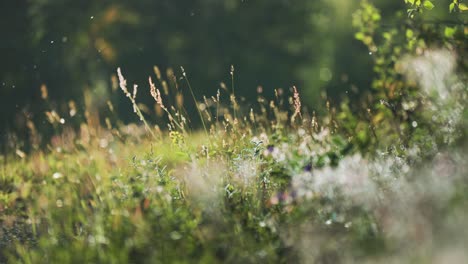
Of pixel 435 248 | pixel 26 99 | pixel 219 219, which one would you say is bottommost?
pixel 26 99

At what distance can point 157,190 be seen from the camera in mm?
4207

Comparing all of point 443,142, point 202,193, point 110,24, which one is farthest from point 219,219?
point 110,24

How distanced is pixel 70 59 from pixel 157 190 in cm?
1119

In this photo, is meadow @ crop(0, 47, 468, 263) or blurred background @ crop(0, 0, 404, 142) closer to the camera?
meadow @ crop(0, 47, 468, 263)

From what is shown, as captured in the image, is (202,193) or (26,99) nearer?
(202,193)

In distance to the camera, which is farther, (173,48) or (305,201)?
(173,48)

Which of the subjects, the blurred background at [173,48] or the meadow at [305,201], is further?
the blurred background at [173,48]

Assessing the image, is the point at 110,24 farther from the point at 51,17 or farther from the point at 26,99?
the point at 26,99

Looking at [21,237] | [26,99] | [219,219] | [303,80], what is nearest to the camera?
[219,219]

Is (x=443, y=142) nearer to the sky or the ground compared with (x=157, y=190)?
nearer to the sky

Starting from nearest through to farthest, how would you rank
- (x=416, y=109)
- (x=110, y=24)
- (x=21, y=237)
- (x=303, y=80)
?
(x=416, y=109), (x=21, y=237), (x=110, y=24), (x=303, y=80)

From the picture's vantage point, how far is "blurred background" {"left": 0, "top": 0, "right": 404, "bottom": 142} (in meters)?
14.0

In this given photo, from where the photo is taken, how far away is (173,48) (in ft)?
53.0

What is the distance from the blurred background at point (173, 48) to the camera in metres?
14.0
